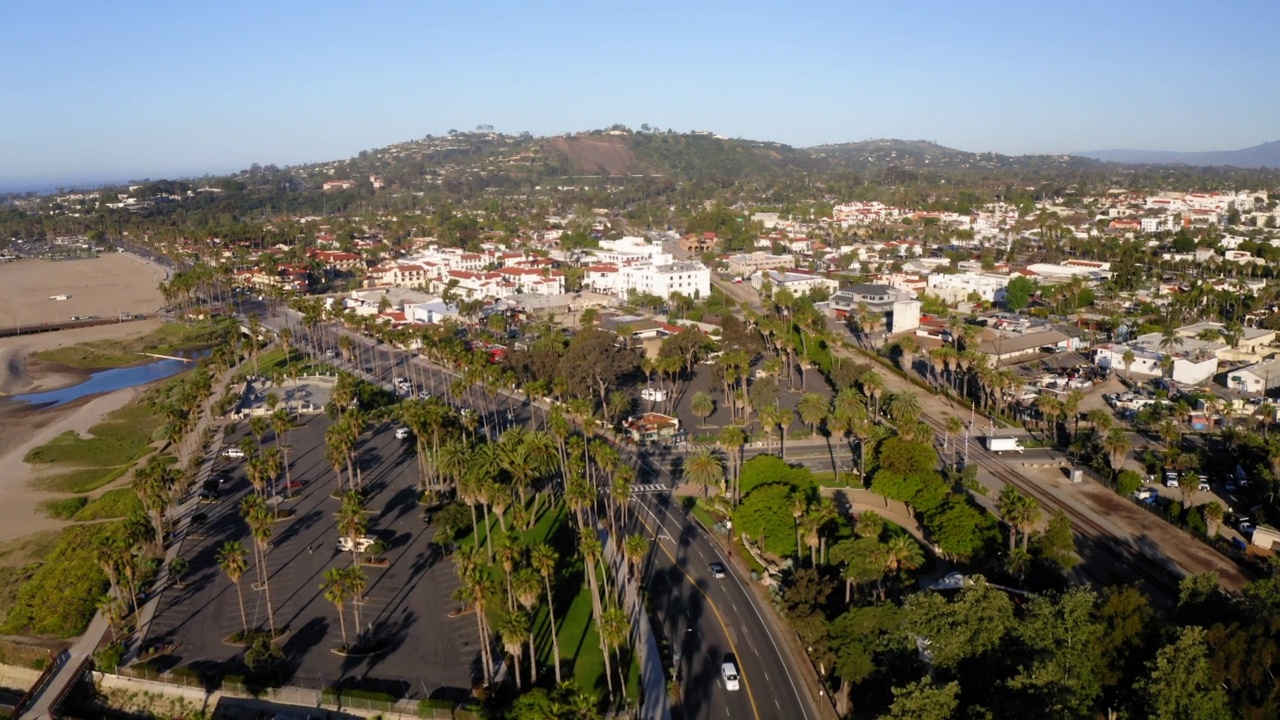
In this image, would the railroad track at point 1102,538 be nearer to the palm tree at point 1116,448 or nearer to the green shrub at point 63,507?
the palm tree at point 1116,448

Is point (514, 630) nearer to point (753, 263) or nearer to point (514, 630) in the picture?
point (514, 630)

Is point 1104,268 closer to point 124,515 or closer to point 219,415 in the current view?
point 219,415

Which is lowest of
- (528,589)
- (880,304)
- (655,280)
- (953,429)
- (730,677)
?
(730,677)

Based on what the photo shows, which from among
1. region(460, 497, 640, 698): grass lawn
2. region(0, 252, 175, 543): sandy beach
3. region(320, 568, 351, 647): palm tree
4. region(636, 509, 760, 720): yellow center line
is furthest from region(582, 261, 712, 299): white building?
region(320, 568, 351, 647): palm tree

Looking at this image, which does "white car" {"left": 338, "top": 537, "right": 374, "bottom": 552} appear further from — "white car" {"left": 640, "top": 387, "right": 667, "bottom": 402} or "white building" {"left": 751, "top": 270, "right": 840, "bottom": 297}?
"white building" {"left": 751, "top": 270, "right": 840, "bottom": 297}

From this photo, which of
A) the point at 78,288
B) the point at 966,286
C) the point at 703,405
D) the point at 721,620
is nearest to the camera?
the point at 721,620

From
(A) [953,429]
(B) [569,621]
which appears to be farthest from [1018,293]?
(B) [569,621]

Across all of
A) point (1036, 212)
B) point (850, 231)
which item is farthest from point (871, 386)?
point (1036, 212)
